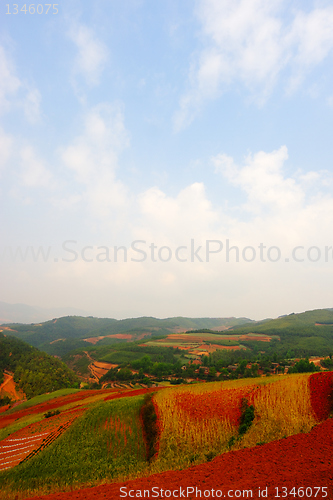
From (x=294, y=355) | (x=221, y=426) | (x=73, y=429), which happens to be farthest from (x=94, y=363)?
(x=221, y=426)

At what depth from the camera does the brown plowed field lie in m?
14.5

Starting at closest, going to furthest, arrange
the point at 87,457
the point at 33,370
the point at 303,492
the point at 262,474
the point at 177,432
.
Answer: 1. the point at 303,492
2. the point at 262,474
3. the point at 87,457
4. the point at 177,432
5. the point at 33,370

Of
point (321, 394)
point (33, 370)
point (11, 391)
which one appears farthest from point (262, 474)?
point (33, 370)

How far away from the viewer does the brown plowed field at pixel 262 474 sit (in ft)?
47.5

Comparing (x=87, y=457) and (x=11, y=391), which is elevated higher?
(x=87, y=457)

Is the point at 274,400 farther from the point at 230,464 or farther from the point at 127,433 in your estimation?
the point at 127,433

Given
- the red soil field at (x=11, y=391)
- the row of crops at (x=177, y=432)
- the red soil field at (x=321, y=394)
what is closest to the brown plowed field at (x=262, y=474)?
the row of crops at (x=177, y=432)

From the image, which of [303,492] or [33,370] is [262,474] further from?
[33,370]

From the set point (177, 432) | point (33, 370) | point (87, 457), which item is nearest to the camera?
point (87, 457)

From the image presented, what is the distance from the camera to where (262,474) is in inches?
653

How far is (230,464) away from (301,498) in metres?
8.13

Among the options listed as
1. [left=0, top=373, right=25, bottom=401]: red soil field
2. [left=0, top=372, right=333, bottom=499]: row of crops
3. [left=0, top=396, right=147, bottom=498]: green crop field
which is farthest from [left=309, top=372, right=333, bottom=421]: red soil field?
[left=0, top=373, right=25, bottom=401]: red soil field

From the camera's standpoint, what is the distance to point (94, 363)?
191 m

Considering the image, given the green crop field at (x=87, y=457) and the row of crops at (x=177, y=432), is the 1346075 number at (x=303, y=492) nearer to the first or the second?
the row of crops at (x=177, y=432)
